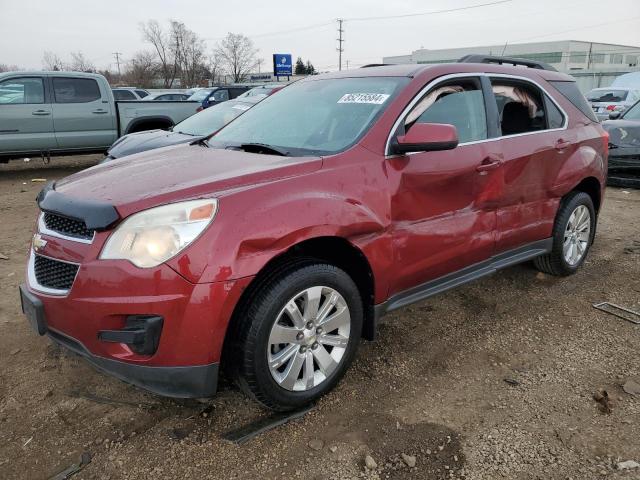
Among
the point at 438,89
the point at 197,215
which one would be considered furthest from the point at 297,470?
the point at 438,89

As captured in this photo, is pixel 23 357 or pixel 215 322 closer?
pixel 215 322

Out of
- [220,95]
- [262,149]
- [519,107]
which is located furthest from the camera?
[220,95]

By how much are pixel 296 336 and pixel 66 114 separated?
9024 mm

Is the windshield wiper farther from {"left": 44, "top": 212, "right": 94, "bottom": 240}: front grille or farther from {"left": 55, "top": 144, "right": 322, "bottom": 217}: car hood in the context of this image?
{"left": 44, "top": 212, "right": 94, "bottom": 240}: front grille

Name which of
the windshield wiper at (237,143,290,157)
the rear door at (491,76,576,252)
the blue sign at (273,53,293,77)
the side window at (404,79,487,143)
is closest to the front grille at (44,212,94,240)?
the windshield wiper at (237,143,290,157)

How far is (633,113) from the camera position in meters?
8.65

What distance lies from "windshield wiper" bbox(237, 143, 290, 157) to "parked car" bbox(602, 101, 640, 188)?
6939mm

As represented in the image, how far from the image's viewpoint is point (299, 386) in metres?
2.61

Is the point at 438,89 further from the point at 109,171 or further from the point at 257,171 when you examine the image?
the point at 109,171

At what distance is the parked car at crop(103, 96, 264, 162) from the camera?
22.2 feet

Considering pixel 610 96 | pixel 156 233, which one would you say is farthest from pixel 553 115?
pixel 610 96

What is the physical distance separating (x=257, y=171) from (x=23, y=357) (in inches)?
78.8

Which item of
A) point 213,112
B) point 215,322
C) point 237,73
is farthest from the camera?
point 237,73

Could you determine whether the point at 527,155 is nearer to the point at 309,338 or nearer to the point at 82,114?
the point at 309,338
